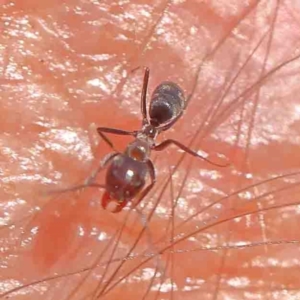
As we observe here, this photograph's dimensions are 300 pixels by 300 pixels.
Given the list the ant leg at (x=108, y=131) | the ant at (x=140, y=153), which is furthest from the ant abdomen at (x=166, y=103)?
the ant leg at (x=108, y=131)

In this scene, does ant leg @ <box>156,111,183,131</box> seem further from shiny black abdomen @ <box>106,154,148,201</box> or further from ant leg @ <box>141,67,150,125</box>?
shiny black abdomen @ <box>106,154,148,201</box>

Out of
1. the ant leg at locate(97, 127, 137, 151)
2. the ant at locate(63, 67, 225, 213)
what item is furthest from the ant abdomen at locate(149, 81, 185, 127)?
the ant leg at locate(97, 127, 137, 151)

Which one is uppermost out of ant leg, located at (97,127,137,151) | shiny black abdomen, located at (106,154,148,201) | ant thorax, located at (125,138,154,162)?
ant leg, located at (97,127,137,151)

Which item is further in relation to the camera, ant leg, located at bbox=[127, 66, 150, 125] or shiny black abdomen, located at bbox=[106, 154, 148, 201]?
ant leg, located at bbox=[127, 66, 150, 125]

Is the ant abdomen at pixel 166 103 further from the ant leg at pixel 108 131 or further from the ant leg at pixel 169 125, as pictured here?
the ant leg at pixel 108 131

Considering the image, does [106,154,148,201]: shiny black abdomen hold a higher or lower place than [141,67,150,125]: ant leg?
lower

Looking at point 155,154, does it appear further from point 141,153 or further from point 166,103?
point 166,103

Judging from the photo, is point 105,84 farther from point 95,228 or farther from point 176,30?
point 95,228
